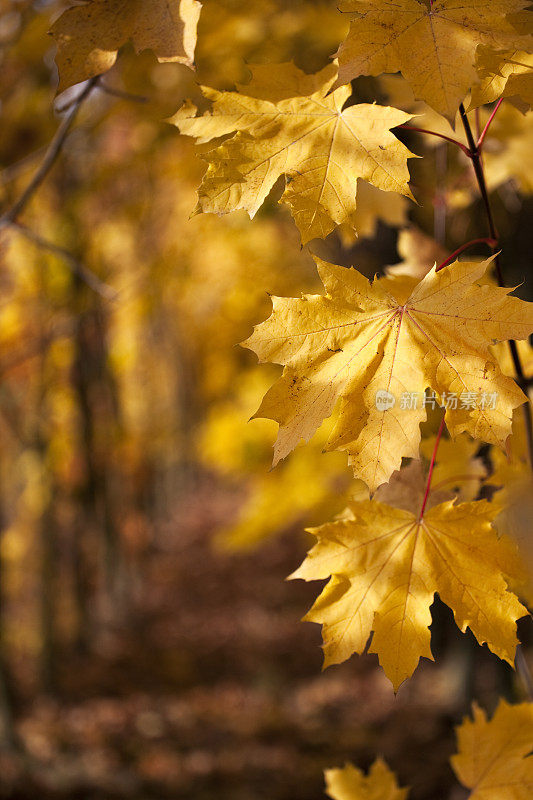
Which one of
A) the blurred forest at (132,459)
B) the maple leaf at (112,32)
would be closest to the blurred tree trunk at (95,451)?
the blurred forest at (132,459)

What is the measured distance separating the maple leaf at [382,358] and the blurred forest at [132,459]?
0.59m

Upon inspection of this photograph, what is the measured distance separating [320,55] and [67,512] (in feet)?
21.8

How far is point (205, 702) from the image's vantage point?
Answer: 21.6 feet

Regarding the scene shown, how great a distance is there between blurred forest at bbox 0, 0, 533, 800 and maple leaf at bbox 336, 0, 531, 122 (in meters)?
0.54

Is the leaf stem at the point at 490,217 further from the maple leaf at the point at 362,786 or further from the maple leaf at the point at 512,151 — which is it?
the maple leaf at the point at 512,151

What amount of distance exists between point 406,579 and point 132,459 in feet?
38.7

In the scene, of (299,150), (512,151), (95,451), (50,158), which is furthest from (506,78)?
(95,451)

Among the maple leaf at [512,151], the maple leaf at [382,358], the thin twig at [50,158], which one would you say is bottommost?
the maple leaf at [512,151]

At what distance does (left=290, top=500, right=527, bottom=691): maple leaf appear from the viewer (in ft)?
3.00

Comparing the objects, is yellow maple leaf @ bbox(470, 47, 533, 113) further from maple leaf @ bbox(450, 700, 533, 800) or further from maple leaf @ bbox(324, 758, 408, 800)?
maple leaf @ bbox(324, 758, 408, 800)

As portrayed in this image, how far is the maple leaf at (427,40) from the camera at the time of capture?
2.58 feet

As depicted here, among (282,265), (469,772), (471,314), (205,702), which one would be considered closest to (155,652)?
(205,702)

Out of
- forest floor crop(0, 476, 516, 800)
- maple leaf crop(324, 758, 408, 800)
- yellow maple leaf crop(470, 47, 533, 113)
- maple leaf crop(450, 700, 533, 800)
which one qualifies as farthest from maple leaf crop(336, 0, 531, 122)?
forest floor crop(0, 476, 516, 800)

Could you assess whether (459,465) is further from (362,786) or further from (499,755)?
(362,786)
